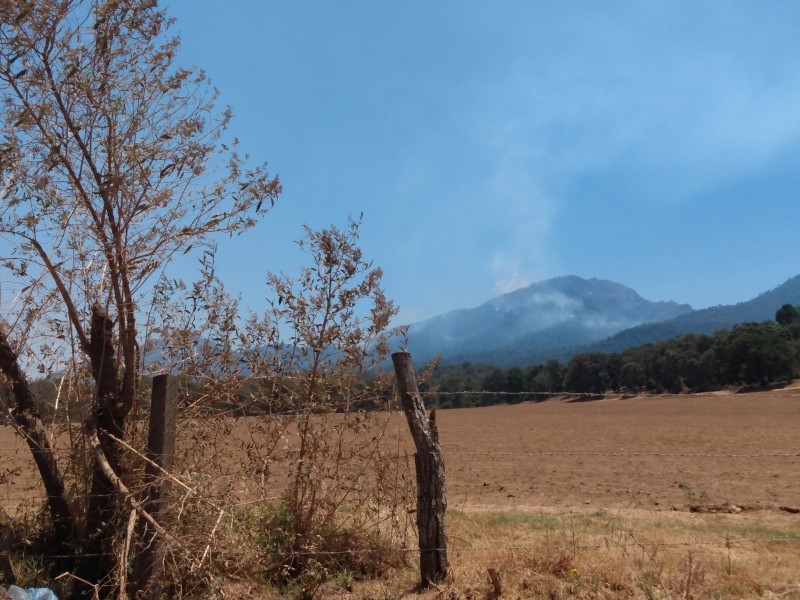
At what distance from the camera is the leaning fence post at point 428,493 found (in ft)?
16.0

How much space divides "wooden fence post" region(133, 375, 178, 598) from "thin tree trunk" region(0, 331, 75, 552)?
38.9 inches

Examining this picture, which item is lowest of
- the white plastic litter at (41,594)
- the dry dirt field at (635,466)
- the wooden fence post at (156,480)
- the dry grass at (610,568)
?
the dry dirt field at (635,466)

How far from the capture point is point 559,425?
100 ft

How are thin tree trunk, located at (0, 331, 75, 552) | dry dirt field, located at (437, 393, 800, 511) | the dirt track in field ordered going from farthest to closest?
dry dirt field, located at (437, 393, 800, 511) → the dirt track in field → thin tree trunk, located at (0, 331, 75, 552)

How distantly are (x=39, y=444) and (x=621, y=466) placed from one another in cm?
1280

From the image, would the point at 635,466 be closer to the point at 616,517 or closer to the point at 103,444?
the point at 616,517

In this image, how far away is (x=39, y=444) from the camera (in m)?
5.18

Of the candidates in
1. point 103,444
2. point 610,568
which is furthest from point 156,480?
point 610,568

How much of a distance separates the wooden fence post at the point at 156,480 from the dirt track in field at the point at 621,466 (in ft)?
5.22

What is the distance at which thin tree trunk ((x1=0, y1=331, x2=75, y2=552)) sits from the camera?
5184 mm

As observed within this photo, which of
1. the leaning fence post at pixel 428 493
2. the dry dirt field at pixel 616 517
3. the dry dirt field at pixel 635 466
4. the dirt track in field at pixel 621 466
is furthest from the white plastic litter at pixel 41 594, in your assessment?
the dry dirt field at pixel 635 466

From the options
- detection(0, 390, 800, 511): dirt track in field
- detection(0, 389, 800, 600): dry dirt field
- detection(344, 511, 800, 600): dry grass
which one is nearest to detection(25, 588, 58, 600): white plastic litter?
detection(0, 389, 800, 600): dry dirt field

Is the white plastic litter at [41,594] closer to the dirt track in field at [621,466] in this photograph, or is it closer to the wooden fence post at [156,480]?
the wooden fence post at [156,480]

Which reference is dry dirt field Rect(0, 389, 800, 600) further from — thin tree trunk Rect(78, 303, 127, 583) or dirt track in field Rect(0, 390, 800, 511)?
thin tree trunk Rect(78, 303, 127, 583)
